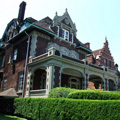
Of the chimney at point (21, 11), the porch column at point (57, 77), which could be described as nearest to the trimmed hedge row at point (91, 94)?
the porch column at point (57, 77)

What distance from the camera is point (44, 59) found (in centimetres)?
1559

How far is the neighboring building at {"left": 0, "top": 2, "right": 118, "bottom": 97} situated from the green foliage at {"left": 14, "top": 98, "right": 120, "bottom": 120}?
3.13m

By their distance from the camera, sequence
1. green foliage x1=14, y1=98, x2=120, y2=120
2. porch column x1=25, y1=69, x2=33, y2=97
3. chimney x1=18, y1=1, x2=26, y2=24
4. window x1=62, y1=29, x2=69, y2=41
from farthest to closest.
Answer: chimney x1=18, y1=1, x2=26, y2=24, window x1=62, y1=29, x2=69, y2=41, porch column x1=25, y1=69, x2=33, y2=97, green foliage x1=14, y1=98, x2=120, y2=120

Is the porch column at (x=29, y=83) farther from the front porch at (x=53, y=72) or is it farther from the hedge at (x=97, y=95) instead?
the hedge at (x=97, y=95)

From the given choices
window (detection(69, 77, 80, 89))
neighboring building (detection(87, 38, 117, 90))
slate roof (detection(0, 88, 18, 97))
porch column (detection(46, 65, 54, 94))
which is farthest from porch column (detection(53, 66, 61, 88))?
neighboring building (detection(87, 38, 117, 90))

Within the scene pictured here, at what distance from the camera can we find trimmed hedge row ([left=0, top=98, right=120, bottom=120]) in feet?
22.8

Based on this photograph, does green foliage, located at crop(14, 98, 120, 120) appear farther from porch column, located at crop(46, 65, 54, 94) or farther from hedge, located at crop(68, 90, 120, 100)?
porch column, located at crop(46, 65, 54, 94)

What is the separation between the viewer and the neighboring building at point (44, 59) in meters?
15.5

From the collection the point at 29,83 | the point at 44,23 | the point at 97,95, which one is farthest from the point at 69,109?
the point at 44,23

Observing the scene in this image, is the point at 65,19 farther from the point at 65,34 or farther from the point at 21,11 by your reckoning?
the point at 21,11

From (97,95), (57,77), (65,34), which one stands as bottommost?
(97,95)

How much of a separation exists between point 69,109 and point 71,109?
0.57ft

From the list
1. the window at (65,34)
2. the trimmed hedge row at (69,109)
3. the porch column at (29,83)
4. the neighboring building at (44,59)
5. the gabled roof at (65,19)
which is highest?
the gabled roof at (65,19)

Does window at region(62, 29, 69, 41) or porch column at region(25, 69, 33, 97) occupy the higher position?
window at region(62, 29, 69, 41)
